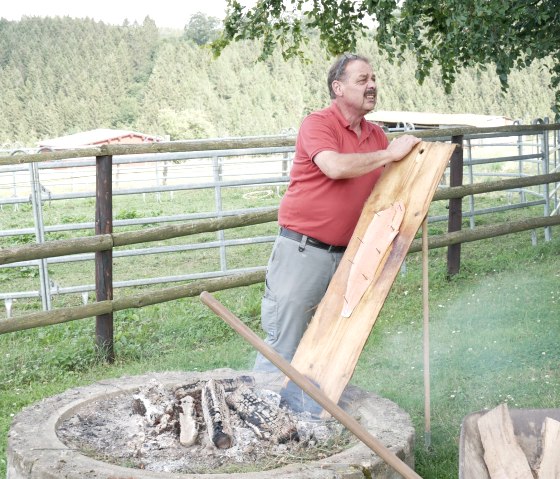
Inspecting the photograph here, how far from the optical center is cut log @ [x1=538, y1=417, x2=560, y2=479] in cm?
283

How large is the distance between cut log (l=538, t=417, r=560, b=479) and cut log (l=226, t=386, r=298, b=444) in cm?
90

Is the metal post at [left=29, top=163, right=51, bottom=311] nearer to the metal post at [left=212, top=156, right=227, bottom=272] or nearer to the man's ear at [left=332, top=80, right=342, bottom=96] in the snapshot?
the metal post at [left=212, top=156, right=227, bottom=272]

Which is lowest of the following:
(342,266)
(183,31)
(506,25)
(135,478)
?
(135,478)

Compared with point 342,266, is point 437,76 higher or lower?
higher

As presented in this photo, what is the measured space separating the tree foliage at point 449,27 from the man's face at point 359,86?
3873 mm

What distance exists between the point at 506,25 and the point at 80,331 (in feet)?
15.4

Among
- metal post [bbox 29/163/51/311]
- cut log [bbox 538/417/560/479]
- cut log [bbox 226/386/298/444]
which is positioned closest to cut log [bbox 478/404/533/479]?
cut log [bbox 538/417/560/479]

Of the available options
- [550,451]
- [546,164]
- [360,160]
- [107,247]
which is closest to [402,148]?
[360,160]

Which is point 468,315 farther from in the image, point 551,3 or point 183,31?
point 183,31

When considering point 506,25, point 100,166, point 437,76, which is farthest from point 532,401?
point 437,76

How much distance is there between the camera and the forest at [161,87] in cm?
6469

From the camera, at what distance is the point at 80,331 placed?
6.84 metres

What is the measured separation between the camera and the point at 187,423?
10.9 feet

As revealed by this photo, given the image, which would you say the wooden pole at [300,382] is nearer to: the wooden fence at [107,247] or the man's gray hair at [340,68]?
the man's gray hair at [340,68]
